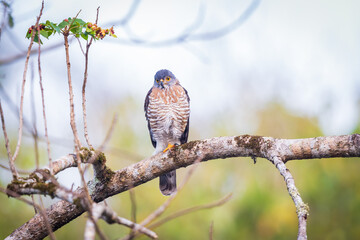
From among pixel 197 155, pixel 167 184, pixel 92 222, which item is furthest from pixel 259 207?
pixel 92 222

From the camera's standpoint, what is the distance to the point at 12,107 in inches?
76.6

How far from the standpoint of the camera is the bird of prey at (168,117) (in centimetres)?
481

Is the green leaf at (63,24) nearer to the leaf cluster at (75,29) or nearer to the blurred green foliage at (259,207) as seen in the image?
the leaf cluster at (75,29)

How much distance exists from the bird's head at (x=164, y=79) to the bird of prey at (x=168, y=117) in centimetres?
2

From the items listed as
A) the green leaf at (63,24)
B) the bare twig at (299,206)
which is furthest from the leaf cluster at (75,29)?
the bare twig at (299,206)

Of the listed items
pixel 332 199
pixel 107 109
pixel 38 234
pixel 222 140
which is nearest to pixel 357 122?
pixel 332 199

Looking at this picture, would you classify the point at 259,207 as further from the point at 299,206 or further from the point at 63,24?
the point at 63,24

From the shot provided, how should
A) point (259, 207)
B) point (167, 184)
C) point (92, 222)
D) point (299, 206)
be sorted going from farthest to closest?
point (259, 207), point (167, 184), point (299, 206), point (92, 222)

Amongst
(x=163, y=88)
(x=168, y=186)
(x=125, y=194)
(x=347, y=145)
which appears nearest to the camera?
(x=347, y=145)

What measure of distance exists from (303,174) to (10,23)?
6.74m

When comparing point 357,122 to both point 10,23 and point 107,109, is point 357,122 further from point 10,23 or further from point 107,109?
point 107,109

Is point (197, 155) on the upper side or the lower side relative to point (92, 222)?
upper

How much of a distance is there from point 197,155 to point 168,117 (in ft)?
6.10

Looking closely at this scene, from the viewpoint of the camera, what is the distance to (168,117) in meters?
4.84
